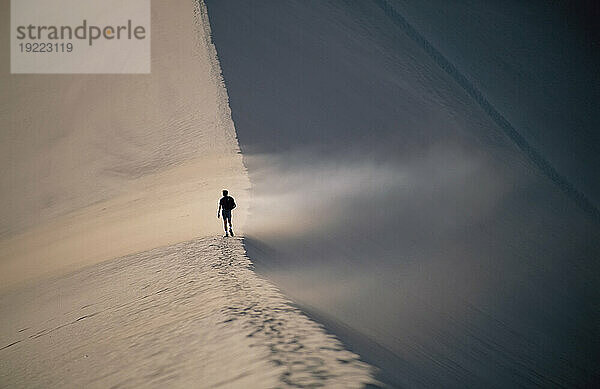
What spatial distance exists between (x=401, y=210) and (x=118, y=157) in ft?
22.4

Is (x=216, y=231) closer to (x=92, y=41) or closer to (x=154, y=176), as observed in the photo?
(x=154, y=176)

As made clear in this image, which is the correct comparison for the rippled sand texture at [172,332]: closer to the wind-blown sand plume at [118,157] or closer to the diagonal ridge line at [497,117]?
the wind-blown sand plume at [118,157]

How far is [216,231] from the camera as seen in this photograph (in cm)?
739

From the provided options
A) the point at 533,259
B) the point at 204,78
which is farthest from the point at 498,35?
the point at 533,259

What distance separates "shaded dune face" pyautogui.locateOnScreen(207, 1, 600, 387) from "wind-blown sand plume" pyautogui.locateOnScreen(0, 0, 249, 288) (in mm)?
741

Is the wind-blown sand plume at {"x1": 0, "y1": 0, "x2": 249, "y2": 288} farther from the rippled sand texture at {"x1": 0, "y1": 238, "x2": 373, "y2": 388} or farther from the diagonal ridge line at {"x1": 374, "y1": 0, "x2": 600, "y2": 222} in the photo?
the diagonal ridge line at {"x1": 374, "y1": 0, "x2": 600, "y2": 222}

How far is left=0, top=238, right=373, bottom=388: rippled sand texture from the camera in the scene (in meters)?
3.28

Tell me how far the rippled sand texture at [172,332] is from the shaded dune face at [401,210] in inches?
19.4

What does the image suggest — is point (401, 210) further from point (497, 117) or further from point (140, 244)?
point (497, 117)

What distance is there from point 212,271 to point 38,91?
13824 mm

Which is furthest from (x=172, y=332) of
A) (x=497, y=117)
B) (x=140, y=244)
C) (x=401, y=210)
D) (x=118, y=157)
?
(x=497, y=117)
